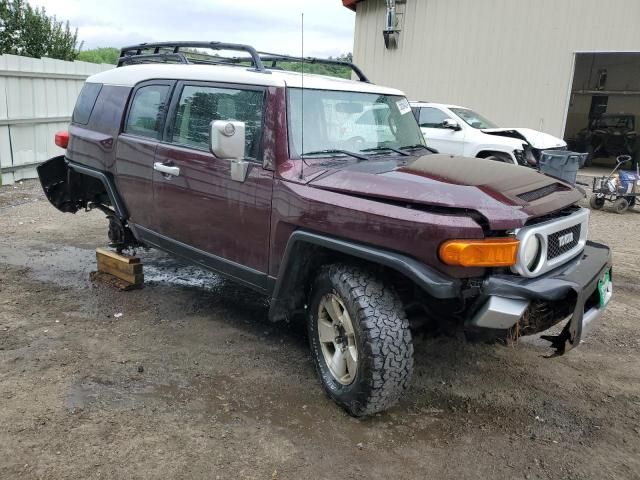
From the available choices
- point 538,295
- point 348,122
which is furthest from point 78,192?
point 538,295

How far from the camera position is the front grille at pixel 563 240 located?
9.76 ft

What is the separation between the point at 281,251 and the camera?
3.42 meters

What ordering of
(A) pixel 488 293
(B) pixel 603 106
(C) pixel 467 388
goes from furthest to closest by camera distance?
(B) pixel 603 106 → (C) pixel 467 388 → (A) pixel 488 293

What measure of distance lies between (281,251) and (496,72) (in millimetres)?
11980

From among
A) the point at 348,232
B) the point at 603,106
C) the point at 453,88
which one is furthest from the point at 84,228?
the point at 603,106

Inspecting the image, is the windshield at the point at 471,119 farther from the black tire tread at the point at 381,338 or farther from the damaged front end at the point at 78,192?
the black tire tread at the point at 381,338

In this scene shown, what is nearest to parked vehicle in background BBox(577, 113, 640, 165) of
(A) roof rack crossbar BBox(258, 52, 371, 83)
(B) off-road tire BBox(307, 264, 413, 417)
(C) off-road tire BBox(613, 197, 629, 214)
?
(C) off-road tire BBox(613, 197, 629, 214)

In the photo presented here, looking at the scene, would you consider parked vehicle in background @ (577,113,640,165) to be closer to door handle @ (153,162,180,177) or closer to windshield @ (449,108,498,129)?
windshield @ (449,108,498,129)

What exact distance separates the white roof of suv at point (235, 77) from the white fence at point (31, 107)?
19.8 feet

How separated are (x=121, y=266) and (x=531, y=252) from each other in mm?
3734

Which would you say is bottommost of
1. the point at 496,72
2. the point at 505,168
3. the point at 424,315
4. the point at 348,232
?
the point at 424,315

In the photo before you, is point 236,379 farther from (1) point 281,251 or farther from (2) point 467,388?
(2) point 467,388

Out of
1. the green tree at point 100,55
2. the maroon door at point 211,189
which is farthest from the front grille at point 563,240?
the green tree at point 100,55

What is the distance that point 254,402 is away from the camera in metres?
3.28
